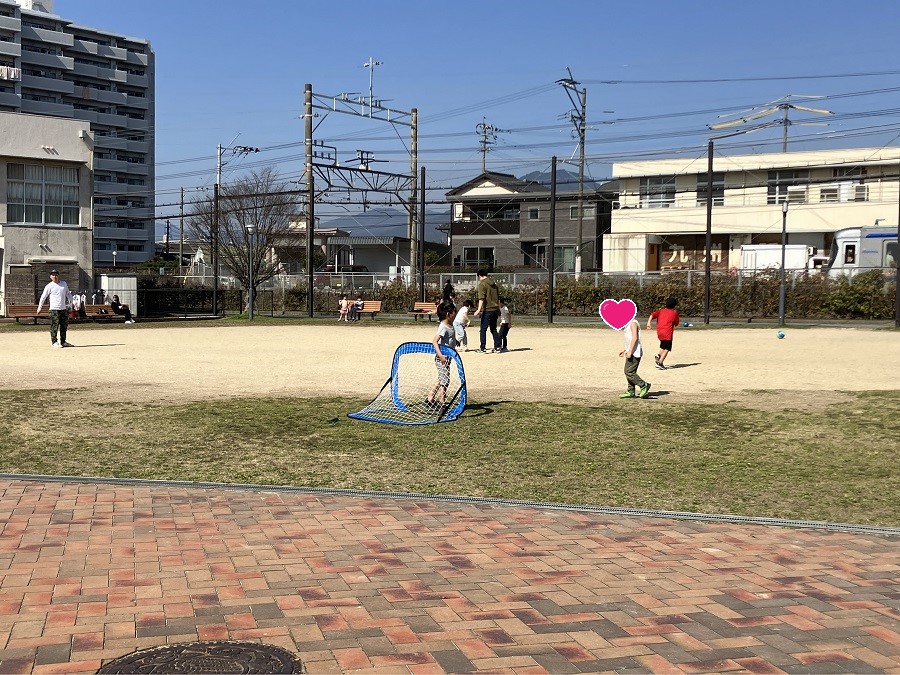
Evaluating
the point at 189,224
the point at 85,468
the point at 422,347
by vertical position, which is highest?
the point at 189,224

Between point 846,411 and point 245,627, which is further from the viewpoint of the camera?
point 846,411

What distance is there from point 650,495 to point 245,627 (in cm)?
408

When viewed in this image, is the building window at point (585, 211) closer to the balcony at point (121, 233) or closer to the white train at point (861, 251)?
the white train at point (861, 251)

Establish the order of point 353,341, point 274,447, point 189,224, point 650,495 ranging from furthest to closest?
point 189,224 < point 353,341 < point 274,447 < point 650,495

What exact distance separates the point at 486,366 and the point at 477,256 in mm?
50308

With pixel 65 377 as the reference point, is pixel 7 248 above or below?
above

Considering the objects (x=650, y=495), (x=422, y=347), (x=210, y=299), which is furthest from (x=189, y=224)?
(x=650, y=495)

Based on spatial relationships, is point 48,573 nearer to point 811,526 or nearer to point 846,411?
point 811,526

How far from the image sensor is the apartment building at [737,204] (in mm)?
51719

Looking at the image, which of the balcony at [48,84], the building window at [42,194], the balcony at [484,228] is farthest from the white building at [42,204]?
the balcony at [48,84]

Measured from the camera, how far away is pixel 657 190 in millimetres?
56438

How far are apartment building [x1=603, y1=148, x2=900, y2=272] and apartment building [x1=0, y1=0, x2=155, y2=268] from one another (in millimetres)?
50993

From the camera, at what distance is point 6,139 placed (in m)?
38.8

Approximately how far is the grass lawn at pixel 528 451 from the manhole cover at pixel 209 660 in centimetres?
357
